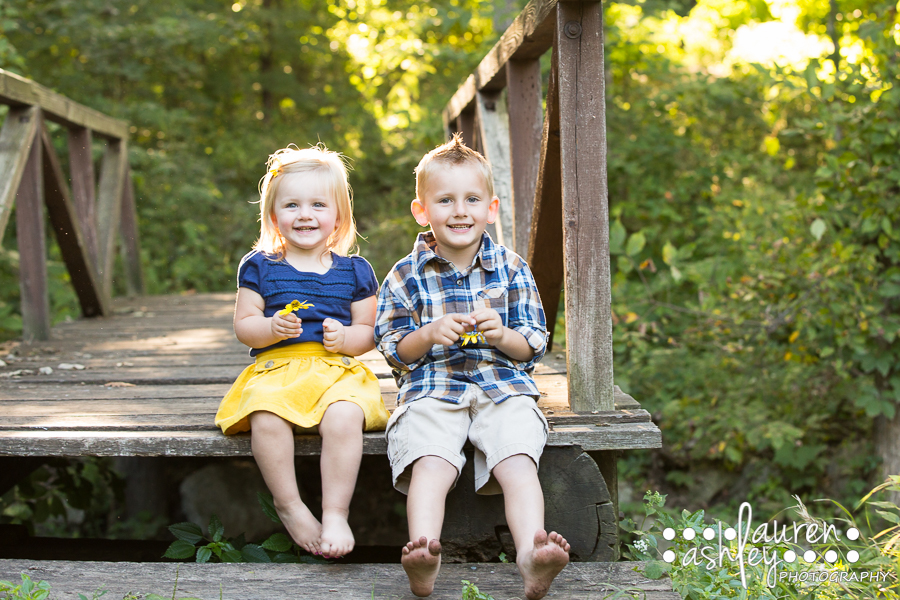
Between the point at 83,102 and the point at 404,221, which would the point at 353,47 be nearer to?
the point at 83,102

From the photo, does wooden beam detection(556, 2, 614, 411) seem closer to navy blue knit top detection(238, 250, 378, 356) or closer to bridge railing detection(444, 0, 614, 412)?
bridge railing detection(444, 0, 614, 412)

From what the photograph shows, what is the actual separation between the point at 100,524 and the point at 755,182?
5.66 meters

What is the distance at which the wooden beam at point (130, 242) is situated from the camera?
5.71 m

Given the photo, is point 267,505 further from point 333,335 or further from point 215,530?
point 333,335

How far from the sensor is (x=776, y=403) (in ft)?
14.4

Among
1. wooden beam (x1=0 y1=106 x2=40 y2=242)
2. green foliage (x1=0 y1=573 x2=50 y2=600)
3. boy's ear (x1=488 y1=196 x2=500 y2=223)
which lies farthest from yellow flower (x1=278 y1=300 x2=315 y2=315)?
wooden beam (x1=0 y1=106 x2=40 y2=242)

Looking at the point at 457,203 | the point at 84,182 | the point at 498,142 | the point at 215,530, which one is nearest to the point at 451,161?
the point at 457,203

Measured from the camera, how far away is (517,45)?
105 inches

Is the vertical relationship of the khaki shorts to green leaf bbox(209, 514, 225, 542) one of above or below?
above

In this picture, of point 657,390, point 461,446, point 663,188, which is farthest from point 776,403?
point 461,446

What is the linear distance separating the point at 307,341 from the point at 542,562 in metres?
0.93

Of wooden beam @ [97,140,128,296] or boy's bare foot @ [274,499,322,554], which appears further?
wooden beam @ [97,140,128,296]

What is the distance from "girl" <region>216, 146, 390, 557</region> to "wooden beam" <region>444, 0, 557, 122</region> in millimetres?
757

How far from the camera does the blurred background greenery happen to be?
11.8 ft
